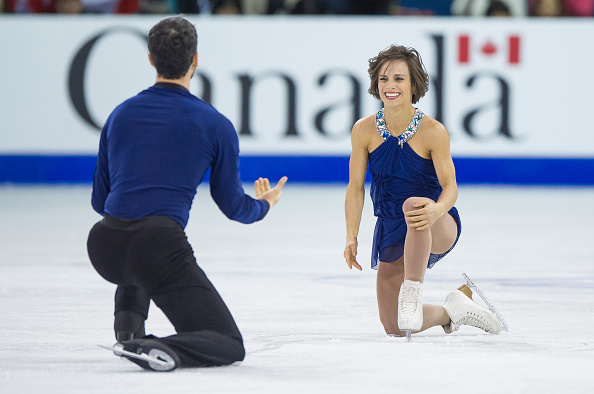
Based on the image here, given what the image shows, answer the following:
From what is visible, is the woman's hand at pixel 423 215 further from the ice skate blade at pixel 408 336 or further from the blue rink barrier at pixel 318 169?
the blue rink barrier at pixel 318 169

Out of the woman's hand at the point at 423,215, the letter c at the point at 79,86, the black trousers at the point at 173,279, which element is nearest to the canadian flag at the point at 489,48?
the letter c at the point at 79,86

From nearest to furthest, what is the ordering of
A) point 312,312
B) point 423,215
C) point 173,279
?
point 173,279 → point 423,215 → point 312,312

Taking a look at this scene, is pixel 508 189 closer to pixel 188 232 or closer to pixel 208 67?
pixel 208 67

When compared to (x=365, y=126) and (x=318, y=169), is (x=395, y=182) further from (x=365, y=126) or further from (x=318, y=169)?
(x=318, y=169)

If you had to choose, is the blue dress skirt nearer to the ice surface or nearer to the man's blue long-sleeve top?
the ice surface

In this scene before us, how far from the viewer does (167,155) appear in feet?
9.70

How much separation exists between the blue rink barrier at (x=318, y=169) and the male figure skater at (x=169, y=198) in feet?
22.3

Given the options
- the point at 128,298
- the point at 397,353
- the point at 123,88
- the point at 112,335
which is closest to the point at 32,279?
the point at 112,335

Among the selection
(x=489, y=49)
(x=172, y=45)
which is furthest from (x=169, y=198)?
(x=489, y=49)

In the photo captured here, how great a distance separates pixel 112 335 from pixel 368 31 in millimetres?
6941

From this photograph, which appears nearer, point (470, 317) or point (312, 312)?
point (470, 317)

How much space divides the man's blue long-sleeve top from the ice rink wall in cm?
683

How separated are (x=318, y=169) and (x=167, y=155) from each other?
23.1 feet

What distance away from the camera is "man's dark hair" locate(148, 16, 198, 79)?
2941 mm
